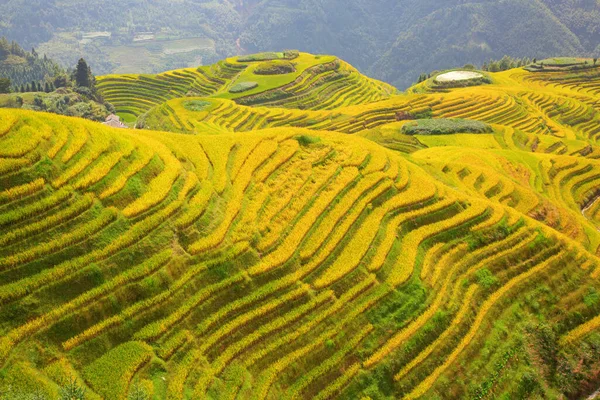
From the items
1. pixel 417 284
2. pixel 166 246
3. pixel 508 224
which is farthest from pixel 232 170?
pixel 508 224

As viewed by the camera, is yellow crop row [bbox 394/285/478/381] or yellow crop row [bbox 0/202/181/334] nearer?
yellow crop row [bbox 0/202/181/334]

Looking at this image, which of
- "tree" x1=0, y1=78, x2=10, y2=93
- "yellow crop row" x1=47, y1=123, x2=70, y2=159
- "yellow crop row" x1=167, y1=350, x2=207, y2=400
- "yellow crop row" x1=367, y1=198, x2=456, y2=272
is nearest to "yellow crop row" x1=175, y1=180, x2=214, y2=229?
"yellow crop row" x1=167, y1=350, x2=207, y2=400

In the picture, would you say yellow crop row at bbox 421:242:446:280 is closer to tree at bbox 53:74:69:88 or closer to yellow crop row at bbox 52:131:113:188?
yellow crop row at bbox 52:131:113:188

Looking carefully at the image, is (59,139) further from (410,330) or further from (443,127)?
(443,127)

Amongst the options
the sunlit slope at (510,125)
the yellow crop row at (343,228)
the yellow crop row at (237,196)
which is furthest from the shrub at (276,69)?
the yellow crop row at (343,228)

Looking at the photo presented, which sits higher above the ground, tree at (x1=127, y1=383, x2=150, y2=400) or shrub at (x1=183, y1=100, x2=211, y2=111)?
shrub at (x1=183, y1=100, x2=211, y2=111)

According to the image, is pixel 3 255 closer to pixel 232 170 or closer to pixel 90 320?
pixel 90 320
